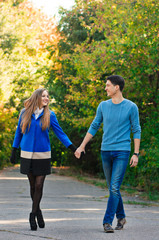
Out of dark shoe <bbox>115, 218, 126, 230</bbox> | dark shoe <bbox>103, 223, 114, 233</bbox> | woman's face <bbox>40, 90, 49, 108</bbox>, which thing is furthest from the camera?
woman's face <bbox>40, 90, 49, 108</bbox>

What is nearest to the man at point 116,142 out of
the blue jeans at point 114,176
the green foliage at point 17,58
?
the blue jeans at point 114,176

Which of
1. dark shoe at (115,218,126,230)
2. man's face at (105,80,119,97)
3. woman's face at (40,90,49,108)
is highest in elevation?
man's face at (105,80,119,97)

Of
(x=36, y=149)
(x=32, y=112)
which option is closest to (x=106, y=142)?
(x=36, y=149)

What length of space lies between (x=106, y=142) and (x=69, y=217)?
74.1 inches

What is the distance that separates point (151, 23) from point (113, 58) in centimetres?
129

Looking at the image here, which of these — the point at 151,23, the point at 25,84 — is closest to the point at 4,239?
the point at 151,23

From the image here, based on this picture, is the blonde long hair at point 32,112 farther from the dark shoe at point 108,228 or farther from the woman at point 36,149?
the dark shoe at point 108,228

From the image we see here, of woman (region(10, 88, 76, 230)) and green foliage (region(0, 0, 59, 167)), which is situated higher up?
green foliage (region(0, 0, 59, 167))

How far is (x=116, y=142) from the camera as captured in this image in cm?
549

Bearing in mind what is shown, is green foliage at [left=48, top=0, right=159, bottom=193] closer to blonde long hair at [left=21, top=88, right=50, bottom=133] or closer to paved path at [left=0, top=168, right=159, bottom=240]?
paved path at [left=0, top=168, right=159, bottom=240]

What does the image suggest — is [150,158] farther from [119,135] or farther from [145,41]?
[119,135]

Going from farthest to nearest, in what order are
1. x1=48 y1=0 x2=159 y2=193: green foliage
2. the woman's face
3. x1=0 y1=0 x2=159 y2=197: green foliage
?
x1=0 y1=0 x2=159 y2=197: green foliage, x1=48 y1=0 x2=159 y2=193: green foliage, the woman's face

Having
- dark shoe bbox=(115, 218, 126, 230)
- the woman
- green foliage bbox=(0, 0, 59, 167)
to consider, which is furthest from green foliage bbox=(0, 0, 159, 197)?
the woman

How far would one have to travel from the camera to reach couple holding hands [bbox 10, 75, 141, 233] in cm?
547
